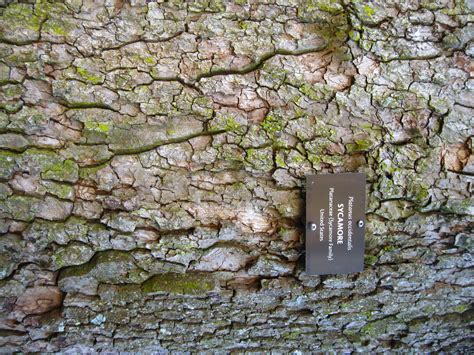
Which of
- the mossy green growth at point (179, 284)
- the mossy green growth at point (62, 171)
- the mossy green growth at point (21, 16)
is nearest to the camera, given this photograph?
the mossy green growth at point (21, 16)

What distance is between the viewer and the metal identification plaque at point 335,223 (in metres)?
1.69

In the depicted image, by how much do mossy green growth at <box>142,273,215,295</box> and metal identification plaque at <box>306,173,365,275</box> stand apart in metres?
0.45

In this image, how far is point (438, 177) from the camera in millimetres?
1747

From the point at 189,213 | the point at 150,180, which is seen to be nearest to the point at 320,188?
the point at 189,213

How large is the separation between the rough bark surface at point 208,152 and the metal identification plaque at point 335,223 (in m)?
0.05

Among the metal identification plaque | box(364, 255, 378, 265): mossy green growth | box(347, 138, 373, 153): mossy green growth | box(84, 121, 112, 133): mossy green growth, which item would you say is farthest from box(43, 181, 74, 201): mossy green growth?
box(364, 255, 378, 265): mossy green growth

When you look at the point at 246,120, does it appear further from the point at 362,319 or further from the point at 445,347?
the point at 445,347

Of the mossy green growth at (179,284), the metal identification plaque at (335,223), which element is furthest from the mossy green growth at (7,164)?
the metal identification plaque at (335,223)

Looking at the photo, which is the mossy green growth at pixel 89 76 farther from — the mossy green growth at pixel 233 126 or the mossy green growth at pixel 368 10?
the mossy green growth at pixel 368 10

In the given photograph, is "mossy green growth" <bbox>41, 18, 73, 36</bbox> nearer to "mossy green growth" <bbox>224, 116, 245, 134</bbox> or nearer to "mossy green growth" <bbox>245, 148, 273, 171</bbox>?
"mossy green growth" <bbox>224, 116, 245, 134</bbox>

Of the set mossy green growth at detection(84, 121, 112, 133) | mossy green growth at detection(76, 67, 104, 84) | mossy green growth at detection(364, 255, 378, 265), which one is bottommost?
mossy green growth at detection(364, 255, 378, 265)

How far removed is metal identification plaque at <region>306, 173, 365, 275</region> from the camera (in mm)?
1694

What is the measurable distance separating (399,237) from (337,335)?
58 cm

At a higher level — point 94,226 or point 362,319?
point 94,226
